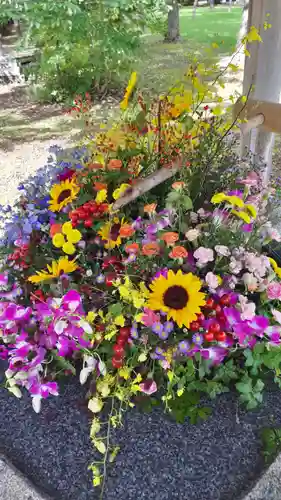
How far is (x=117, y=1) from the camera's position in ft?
14.6

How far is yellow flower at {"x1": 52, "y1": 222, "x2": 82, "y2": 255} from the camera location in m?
1.24

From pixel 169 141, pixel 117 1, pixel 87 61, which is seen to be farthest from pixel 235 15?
pixel 169 141

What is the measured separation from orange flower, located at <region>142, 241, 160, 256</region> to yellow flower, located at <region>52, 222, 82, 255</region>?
19 centimetres

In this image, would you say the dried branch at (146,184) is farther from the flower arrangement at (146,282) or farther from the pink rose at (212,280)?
the pink rose at (212,280)

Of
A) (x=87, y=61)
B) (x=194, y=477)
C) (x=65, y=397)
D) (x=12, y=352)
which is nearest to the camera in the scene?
(x=194, y=477)

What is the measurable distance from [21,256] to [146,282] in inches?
15.8

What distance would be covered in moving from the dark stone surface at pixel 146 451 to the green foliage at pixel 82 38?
411cm

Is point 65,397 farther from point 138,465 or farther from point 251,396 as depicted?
point 251,396

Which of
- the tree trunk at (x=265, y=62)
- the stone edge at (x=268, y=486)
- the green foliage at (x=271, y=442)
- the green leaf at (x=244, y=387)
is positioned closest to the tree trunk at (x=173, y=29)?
the tree trunk at (x=265, y=62)

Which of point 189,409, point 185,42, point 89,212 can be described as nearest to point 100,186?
point 89,212

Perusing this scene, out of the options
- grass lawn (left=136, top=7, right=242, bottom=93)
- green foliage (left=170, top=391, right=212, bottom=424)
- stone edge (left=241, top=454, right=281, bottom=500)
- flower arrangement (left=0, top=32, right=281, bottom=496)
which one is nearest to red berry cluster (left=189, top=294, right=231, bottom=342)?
flower arrangement (left=0, top=32, right=281, bottom=496)

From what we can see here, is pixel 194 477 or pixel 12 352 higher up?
pixel 12 352

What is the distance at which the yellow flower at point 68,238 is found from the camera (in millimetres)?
1242

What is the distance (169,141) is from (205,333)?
2.09ft
